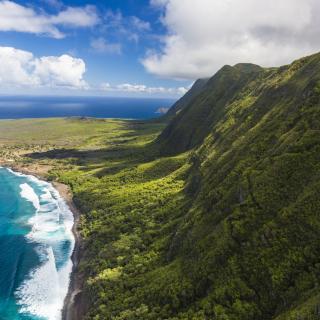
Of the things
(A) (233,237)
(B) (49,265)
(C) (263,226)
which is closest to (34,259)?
(B) (49,265)

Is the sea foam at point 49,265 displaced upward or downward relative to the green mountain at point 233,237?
downward

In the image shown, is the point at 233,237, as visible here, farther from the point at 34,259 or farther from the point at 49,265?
the point at 34,259

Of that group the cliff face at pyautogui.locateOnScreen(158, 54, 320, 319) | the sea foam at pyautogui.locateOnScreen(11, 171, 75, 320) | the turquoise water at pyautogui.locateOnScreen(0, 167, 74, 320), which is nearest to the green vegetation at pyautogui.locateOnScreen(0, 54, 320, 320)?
the cliff face at pyautogui.locateOnScreen(158, 54, 320, 319)

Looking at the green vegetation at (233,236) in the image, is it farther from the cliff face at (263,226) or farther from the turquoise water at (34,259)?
the turquoise water at (34,259)

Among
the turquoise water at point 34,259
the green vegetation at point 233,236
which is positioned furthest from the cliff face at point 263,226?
the turquoise water at point 34,259

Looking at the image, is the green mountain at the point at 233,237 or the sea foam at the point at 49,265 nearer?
the green mountain at the point at 233,237
